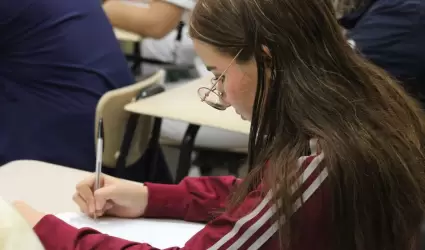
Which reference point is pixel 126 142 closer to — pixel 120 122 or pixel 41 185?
pixel 120 122

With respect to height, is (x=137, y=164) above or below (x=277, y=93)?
below

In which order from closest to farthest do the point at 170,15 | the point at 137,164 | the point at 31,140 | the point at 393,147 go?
the point at 393,147 → the point at 31,140 → the point at 137,164 → the point at 170,15

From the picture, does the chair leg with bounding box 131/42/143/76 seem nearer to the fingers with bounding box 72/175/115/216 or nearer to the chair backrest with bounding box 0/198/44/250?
the fingers with bounding box 72/175/115/216

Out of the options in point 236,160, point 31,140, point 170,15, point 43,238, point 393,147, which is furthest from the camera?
point 170,15

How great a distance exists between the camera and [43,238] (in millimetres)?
1048

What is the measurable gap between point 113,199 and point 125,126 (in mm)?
716

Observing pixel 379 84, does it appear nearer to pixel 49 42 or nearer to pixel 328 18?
pixel 328 18

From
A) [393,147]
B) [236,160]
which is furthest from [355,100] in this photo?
[236,160]

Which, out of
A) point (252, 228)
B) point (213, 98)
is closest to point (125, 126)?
point (213, 98)

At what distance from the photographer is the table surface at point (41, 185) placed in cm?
133

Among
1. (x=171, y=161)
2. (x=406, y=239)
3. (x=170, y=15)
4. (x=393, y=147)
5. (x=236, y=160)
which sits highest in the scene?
(x=393, y=147)

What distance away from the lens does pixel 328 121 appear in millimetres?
870

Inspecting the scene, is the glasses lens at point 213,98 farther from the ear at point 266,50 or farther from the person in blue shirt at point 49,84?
the person in blue shirt at point 49,84

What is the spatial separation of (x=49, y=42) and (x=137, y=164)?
0.51 m
